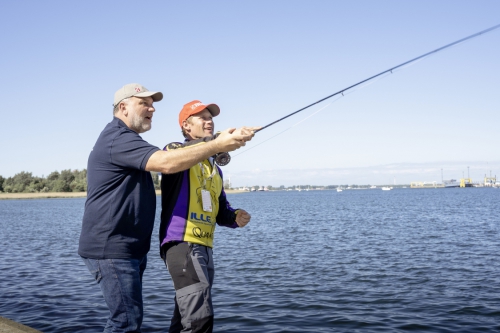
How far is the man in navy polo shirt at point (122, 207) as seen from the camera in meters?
2.98

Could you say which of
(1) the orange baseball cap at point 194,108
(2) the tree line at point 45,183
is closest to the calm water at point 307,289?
(1) the orange baseball cap at point 194,108

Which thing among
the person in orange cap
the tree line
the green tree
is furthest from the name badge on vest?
the green tree

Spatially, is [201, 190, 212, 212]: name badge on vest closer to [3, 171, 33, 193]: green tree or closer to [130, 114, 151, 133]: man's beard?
[130, 114, 151, 133]: man's beard

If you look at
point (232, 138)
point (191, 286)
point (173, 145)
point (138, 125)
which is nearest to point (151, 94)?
point (138, 125)

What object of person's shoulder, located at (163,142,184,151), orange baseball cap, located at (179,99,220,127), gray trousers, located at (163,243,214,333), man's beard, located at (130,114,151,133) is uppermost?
orange baseball cap, located at (179,99,220,127)

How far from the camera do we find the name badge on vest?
345 cm

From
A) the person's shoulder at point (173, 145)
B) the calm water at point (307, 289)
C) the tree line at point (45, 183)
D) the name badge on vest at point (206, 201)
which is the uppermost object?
the tree line at point (45, 183)

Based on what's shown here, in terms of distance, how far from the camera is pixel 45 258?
17.2 meters

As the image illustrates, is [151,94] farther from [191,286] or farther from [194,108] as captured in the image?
[191,286]

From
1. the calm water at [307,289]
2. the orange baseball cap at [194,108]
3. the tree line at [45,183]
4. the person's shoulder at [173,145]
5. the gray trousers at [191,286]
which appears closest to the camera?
the gray trousers at [191,286]

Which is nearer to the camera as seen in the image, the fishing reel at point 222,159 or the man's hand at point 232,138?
the man's hand at point 232,138

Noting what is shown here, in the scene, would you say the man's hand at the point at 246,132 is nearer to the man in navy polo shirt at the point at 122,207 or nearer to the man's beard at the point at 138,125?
the man in navy polo shirt at the point at 122,207

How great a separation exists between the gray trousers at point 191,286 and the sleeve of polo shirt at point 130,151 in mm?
705

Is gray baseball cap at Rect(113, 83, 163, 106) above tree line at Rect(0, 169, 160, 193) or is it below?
below
